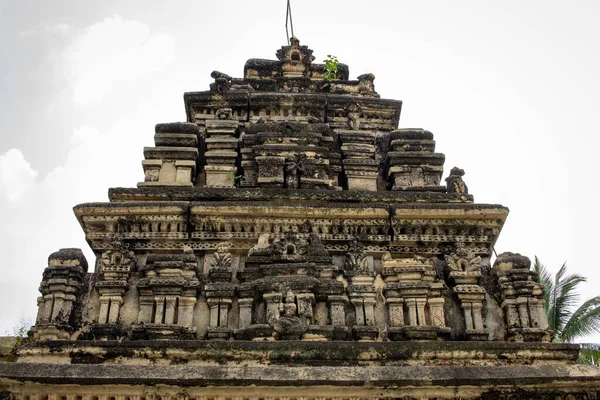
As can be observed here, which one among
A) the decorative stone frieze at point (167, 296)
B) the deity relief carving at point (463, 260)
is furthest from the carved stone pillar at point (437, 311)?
the decorative stone frieze at point (167, 296)

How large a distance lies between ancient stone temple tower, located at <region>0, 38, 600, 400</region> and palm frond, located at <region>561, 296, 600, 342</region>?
35.2ft

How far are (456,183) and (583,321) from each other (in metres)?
11.1

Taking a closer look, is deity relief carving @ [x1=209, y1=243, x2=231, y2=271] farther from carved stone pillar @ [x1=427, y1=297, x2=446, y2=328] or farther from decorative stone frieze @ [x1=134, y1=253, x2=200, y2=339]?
carved stone pillar @ [x1=427, y1=297, x2=446, y2=328]

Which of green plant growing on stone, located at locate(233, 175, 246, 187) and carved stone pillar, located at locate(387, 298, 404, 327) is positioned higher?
green plant growing on stone, located at locate(233, 175, 246, 187)

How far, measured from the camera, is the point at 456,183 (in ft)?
26.8

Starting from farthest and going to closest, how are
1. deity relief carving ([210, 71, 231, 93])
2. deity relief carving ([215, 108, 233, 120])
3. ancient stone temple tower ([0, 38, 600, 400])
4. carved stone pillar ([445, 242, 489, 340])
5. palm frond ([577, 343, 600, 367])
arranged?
1. palm frond ([577, 343, 600, 367])
2. deity relief carving ([210, 71, 231, 93])
3. deity relief carving ([215, 108, 233, 120])
4. carved stone pillar ([445, 242, 489, 340])
5. ancient stone temple tower ([0, 38, 600, 400])

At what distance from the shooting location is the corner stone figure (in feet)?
26.7

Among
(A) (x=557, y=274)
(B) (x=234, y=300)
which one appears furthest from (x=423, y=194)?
(A) (x=557, y=274)

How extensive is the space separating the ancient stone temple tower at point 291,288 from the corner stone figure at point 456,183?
0.02 meters

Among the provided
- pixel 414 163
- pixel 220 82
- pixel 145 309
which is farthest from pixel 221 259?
pixel 220 82

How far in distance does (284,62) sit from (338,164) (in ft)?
10.5

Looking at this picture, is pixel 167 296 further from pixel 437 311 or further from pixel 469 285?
pixel 469 285

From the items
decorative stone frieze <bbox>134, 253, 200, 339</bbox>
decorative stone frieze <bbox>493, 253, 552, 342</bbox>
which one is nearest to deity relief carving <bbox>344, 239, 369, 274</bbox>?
decorative stone frieze <bbox>493, 253, 552, 342</bbox>

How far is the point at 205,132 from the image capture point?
926 cm
